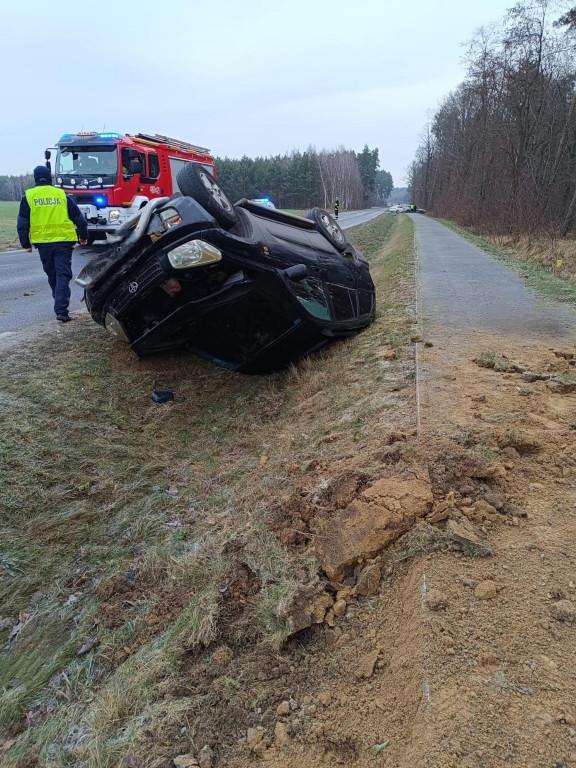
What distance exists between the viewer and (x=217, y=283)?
4383mm

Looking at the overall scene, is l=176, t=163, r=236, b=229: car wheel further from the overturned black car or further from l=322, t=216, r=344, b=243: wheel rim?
l=322, t=216, r=344, b=243: wheel rim

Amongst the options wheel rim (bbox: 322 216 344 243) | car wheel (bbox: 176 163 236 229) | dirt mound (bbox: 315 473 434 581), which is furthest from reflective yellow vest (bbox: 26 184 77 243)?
dirt mound (bbox: 315 473 434 581)

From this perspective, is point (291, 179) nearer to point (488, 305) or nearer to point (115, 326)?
point (488, 305)

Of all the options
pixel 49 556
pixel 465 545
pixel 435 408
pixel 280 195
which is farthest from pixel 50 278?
pixel 280 195

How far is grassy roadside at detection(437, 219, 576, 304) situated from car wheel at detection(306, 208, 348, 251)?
3804 millimetres

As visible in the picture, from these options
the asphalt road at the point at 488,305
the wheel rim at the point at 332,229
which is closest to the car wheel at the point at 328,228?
the wheel rim at the point at 332,229

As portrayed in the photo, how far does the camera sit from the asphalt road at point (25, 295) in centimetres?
617

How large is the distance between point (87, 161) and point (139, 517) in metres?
12.2

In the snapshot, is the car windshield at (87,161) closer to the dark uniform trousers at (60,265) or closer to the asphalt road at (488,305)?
the dark uniform trousers at (60,265)

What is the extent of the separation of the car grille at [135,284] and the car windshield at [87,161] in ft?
32.5

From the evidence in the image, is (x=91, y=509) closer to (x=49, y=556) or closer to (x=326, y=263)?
(x=49, y=556)

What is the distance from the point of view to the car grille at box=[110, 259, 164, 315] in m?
4.05

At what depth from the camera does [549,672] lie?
1578mm

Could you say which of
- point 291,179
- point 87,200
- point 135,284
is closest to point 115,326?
point 135,284
